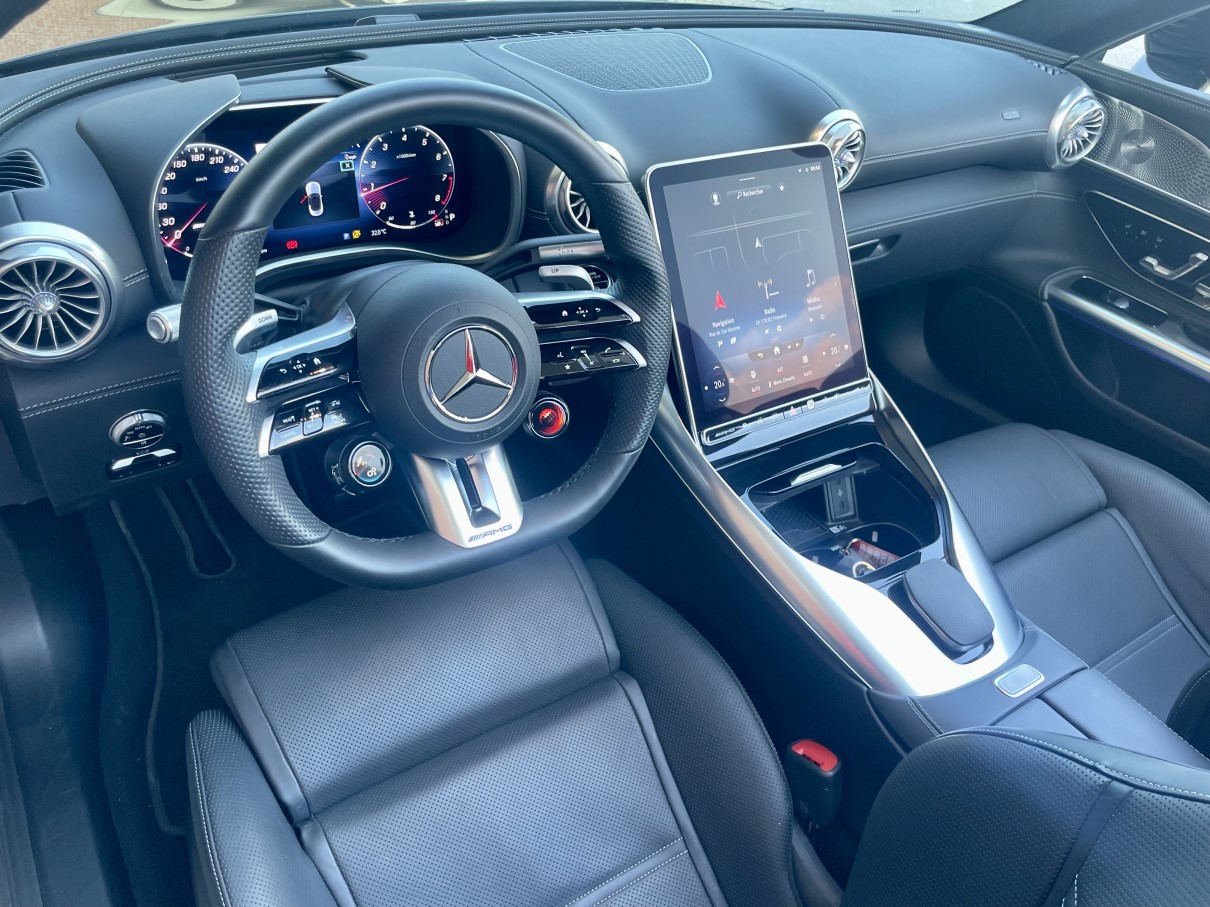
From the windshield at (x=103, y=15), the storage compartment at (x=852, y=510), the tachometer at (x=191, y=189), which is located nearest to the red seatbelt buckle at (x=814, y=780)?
the storage compartment at (x=852, y=510)

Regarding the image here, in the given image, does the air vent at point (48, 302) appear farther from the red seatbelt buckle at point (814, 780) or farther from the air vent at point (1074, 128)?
the air vent at point (1074, 128)

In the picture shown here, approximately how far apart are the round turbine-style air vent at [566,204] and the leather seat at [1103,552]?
760 millimetres

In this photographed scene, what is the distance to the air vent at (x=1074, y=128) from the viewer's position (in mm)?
1988

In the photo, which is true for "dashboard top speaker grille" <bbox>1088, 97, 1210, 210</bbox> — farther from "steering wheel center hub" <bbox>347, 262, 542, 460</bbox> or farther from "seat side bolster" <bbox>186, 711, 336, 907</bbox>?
"seat side bolster" <bbox>186, 711, 336, 907</bbox>

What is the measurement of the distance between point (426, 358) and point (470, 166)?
52 cm

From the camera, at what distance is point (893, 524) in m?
1.50

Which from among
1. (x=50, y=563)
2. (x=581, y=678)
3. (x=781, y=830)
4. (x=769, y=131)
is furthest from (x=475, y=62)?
(x=781, y=830)

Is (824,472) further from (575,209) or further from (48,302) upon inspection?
(48,302)

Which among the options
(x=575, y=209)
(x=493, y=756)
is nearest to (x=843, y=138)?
(x=575, y=209)

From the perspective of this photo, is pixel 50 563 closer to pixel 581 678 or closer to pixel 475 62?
pixel 581 678

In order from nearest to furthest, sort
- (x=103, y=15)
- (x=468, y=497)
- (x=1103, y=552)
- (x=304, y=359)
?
(x=304, y=359)
(x=468, y=497)
(x=103, y=15)
(x=1103, y=552)

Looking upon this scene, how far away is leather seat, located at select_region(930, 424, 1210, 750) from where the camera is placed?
1.55 metres

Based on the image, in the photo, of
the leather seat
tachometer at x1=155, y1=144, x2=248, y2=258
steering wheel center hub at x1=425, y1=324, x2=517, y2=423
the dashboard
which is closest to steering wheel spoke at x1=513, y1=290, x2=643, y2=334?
the dashboard

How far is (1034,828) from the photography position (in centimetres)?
67
